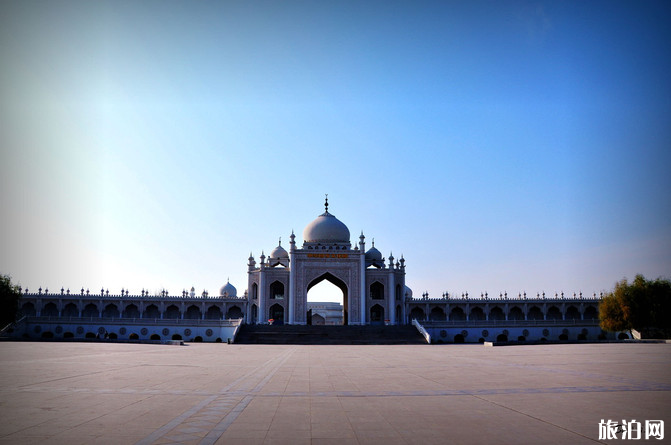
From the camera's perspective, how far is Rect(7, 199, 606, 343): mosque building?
47531 millimetres

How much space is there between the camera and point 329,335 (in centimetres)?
4309

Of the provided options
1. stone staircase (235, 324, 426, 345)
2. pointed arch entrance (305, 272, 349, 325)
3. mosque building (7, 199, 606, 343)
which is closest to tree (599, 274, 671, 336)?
mosque building (7, 199, 606, 343)

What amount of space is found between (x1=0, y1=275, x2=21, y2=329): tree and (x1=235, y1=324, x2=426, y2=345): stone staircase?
18937mm

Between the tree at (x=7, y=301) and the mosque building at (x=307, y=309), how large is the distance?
3888 mm

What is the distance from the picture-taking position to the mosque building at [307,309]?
4753 centimetres

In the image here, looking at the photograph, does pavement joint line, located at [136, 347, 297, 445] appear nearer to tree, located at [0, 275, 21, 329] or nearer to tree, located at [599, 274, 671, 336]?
tree, located at [0, 275, 21, 329]

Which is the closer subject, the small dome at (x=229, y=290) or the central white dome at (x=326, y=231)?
the central white dome at (x=326, y=231)

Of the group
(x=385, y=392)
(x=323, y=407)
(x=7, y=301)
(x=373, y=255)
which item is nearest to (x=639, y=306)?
(x=373, y=255)

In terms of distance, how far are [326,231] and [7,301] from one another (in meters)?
30.5

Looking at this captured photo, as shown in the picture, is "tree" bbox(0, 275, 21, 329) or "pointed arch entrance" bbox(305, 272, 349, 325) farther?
"pointed arch entrance" bbox(305, 272, 349, 325)

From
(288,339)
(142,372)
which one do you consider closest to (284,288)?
(288,339)

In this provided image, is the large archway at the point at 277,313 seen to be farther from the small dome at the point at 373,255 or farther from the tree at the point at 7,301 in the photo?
the tree at the point at 7,301

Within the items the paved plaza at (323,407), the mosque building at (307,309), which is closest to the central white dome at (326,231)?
the mosque building at (307,309)

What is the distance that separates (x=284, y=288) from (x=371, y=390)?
45.7m
